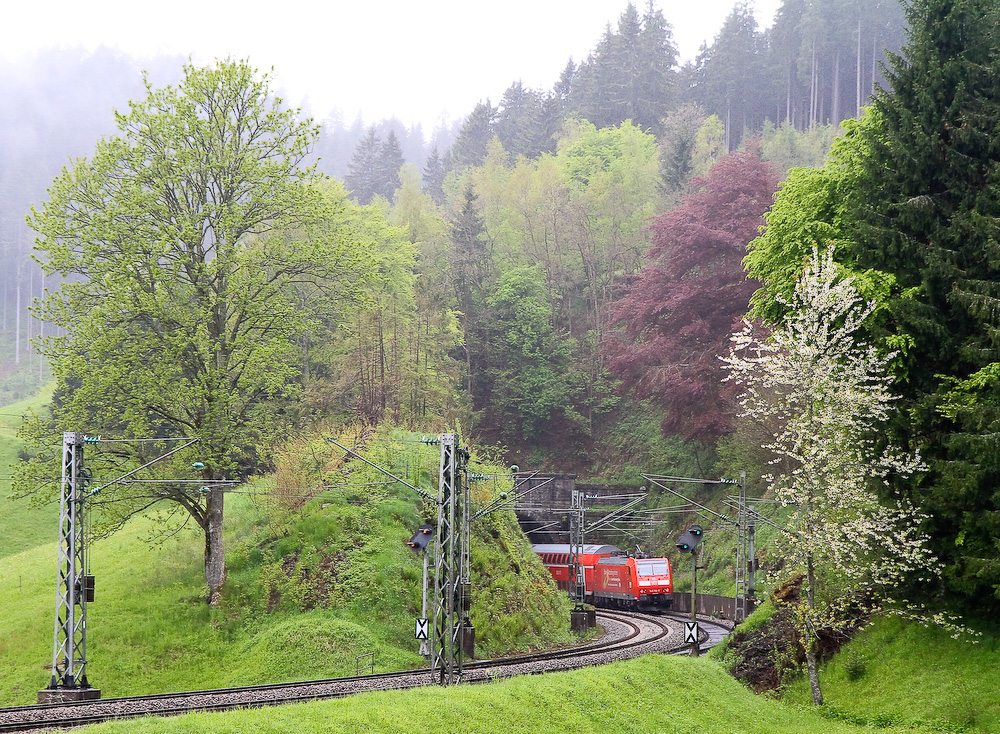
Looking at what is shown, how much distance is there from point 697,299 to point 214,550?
2660cm

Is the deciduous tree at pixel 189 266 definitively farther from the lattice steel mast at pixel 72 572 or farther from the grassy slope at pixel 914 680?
the grassy slope at pixel 914 680

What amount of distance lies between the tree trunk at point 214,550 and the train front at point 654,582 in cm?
2159

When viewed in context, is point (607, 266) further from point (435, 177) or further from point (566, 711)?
point (566, 711)

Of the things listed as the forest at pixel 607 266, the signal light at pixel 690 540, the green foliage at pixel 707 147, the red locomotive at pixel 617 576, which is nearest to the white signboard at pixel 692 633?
the signal light at pixel 690 540

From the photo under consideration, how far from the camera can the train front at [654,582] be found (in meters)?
43.5

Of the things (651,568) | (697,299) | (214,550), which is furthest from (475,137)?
(214,550)

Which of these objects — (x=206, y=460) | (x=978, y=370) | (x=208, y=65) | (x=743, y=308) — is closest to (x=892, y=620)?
(x=978, y=370)

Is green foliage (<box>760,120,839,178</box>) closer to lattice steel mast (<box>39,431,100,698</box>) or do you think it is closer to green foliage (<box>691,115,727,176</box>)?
green foliage (<box>691,115,727,176</box>)

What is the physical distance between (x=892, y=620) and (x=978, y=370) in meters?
6.54

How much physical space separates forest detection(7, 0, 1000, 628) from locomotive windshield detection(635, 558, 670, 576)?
5792 mm

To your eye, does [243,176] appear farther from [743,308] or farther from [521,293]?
[521,293]

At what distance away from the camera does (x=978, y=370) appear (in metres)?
20.1

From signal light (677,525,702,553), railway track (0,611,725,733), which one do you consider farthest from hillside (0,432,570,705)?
signal light (677,525,702,553)

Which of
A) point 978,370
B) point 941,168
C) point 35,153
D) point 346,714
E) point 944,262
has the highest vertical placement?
point 35,153
